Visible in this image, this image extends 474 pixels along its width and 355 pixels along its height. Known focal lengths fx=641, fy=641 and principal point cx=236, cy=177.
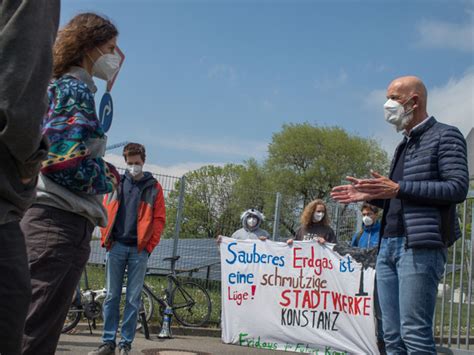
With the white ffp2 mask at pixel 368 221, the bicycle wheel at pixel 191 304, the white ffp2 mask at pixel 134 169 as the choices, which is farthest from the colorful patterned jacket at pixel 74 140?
the bicycle wheel at pixel 191 304

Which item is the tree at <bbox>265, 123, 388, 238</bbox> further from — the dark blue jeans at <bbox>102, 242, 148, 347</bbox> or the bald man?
the bald man

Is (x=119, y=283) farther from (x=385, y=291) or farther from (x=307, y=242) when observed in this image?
(x=385, y=291)

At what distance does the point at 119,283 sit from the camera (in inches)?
283

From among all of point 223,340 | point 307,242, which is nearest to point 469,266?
point 307,242

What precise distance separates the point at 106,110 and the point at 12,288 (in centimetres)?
466

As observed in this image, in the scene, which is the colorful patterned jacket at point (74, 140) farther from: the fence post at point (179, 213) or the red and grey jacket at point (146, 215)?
the fence post at point (179, 213)

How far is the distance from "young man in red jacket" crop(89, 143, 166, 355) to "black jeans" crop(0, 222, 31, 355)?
4.86 meters

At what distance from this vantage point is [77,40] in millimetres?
3141

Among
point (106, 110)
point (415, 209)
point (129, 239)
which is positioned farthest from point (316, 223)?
point (415, 209)

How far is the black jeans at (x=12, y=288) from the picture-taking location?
6.72ft

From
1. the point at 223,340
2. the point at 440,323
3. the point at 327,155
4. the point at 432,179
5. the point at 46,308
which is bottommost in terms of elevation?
the point at 223,340

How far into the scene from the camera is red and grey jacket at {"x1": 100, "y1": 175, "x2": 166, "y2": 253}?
23.6 feet

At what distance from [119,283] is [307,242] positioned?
2.86 metres

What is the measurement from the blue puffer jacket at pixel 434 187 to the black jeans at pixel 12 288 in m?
2.58
